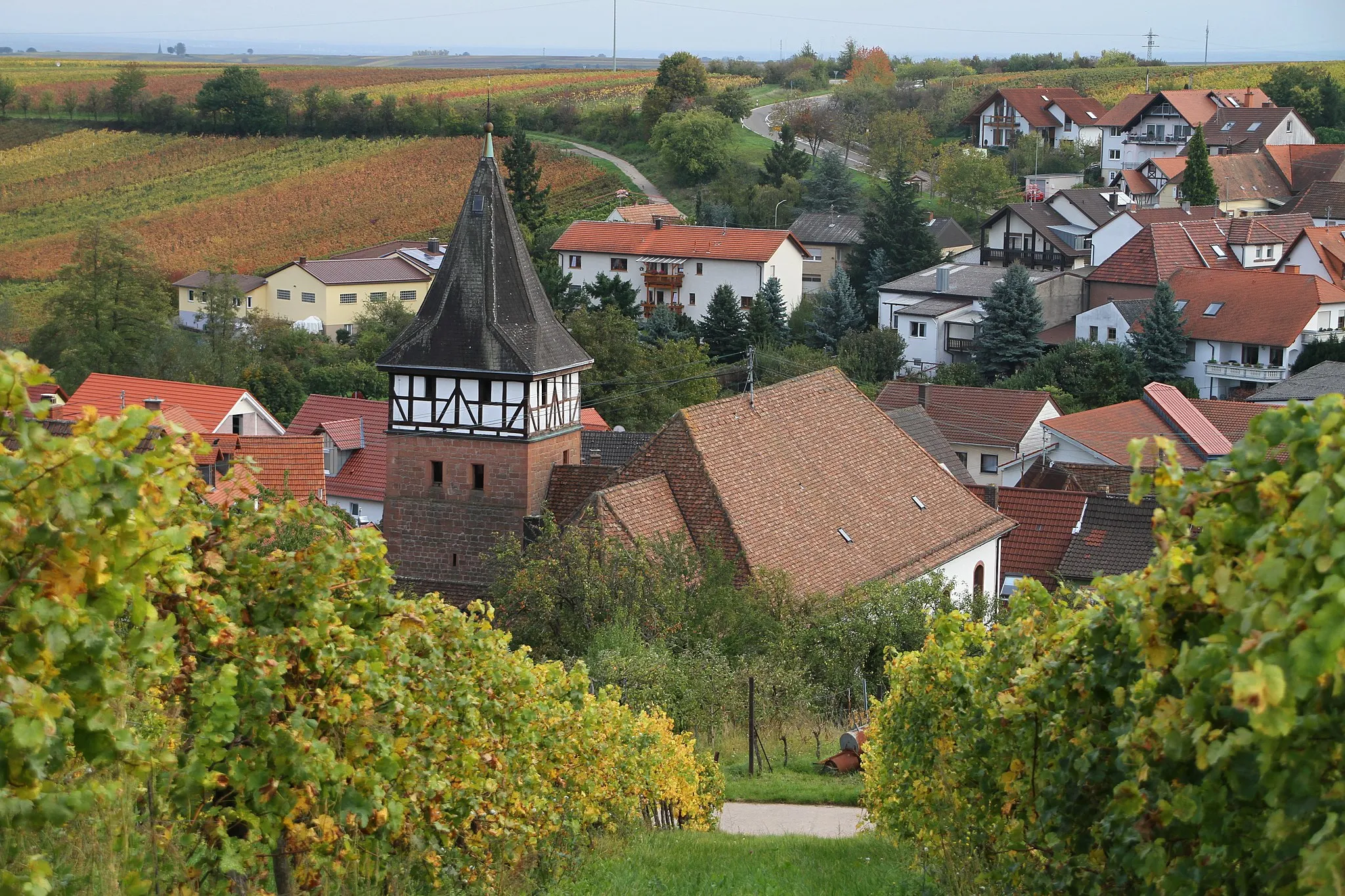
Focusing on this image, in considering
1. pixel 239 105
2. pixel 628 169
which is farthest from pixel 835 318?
pixel 239 105

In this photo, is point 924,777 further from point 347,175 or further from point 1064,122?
point 1064,122

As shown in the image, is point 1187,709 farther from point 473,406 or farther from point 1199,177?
point 1199,177

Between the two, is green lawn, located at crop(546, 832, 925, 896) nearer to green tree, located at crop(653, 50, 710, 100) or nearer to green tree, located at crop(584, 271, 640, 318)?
green tree, located at crop(584, 271, 640, 318)

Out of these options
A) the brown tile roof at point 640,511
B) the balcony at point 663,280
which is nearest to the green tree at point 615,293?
the balcony at point 663,280

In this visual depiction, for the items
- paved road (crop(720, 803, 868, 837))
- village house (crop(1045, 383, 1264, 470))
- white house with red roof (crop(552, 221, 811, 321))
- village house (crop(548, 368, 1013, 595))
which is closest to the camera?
paved road (crop(720, 803, 868, 837))

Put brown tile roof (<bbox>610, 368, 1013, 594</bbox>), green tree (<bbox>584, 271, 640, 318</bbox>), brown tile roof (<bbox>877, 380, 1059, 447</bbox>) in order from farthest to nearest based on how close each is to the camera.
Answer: green tree (<bbox>584, 271, 640, 318</bbox>) → brown tile roof (<bbox>877, 380, 1059, 447</bbox>) → brown tile roof (<bbox>610, 368, 1013, 594</bbox>)

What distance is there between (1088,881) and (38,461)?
531 cm

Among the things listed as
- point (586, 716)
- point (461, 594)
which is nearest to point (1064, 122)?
→ point (461, 594)

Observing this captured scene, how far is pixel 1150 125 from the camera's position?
9788cm

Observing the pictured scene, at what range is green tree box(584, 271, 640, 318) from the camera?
66.0 meters

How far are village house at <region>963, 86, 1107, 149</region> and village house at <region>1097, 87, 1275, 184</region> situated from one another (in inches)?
206

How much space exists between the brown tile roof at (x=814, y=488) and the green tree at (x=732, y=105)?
245ft

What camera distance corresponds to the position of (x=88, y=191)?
3782 inches

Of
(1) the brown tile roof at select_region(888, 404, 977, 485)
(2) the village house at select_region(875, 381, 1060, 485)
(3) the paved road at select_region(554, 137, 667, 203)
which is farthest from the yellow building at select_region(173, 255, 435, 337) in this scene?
(1) the brown tile roof at select_region(888, 404, 977, 485)
